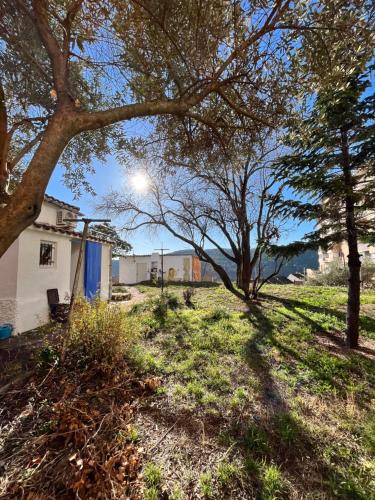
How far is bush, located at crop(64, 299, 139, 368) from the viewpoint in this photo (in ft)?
10.9

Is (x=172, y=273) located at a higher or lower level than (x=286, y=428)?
higher

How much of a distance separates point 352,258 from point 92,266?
919 centimetres

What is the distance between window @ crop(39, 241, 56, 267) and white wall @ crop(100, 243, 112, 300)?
12.1 feet

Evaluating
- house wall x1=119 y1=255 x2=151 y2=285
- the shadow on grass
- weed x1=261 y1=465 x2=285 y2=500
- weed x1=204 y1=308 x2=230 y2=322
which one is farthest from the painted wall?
house wall x1=119 y1=255 x2=151 y2=285

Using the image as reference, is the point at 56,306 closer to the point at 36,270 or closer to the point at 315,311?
the point at 36,270

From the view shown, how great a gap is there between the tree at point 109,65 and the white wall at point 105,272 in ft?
25.9

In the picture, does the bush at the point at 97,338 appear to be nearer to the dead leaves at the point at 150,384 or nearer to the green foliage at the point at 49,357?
the green foliage at the point at 49,357

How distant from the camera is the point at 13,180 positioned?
4395 millimetres

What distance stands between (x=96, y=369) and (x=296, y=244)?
442 cm

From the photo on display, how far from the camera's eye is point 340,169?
4297 millimetres

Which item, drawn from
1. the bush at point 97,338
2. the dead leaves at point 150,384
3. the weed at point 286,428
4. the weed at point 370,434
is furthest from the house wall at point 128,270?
the weed at point 370,434

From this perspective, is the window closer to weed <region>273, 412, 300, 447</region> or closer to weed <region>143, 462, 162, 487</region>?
weed <region>143, 462, 162, 487</region>

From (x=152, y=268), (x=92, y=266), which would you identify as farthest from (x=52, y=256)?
(x=152, y=268)

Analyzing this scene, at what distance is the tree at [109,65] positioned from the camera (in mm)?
1894
